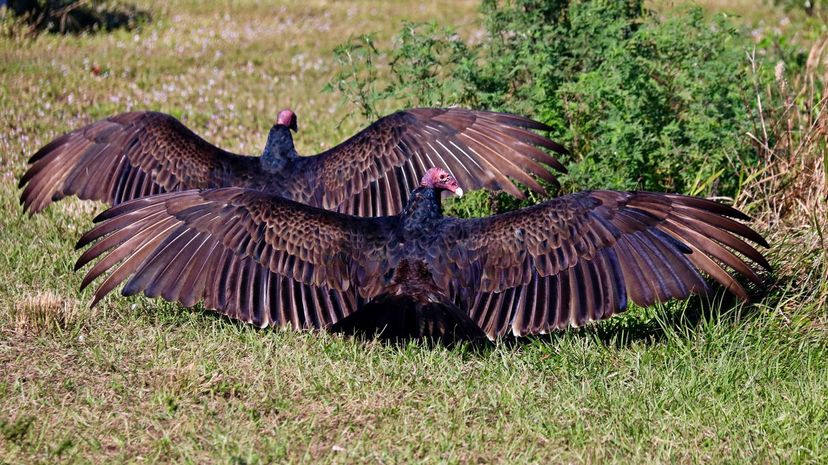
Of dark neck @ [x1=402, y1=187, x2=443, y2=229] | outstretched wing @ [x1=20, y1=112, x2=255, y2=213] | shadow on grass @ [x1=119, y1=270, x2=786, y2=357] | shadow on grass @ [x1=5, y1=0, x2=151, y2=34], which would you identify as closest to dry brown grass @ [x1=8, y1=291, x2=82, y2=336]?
shadow on grass @ [x1=119, y1=270, x2=786, y2=357]

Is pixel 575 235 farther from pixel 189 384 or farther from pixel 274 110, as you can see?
pixel 274 110

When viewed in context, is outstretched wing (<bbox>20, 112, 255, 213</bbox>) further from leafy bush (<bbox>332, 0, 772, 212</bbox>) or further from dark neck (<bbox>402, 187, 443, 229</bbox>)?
dark neck (<bbox>402, 187, 443, 229</bbox>)

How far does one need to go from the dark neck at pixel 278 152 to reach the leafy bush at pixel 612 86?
0.57 m

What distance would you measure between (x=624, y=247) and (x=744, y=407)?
2.92 feet

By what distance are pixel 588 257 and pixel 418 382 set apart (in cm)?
97

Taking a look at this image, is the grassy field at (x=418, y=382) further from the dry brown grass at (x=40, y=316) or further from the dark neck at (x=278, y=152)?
the dark neck at (x=278, y=152)

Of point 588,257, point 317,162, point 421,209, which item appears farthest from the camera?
point 317,162

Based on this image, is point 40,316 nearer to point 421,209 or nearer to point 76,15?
point 421,209

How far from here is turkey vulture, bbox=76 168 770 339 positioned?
16.1 ft

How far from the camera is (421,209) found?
5.19m

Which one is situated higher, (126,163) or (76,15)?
(76,15)

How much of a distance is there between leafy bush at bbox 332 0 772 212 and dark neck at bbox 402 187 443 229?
1.55 metres

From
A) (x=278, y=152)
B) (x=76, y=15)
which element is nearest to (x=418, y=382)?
(x=278, y=152)

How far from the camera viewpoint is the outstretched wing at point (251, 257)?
5.10 metres
